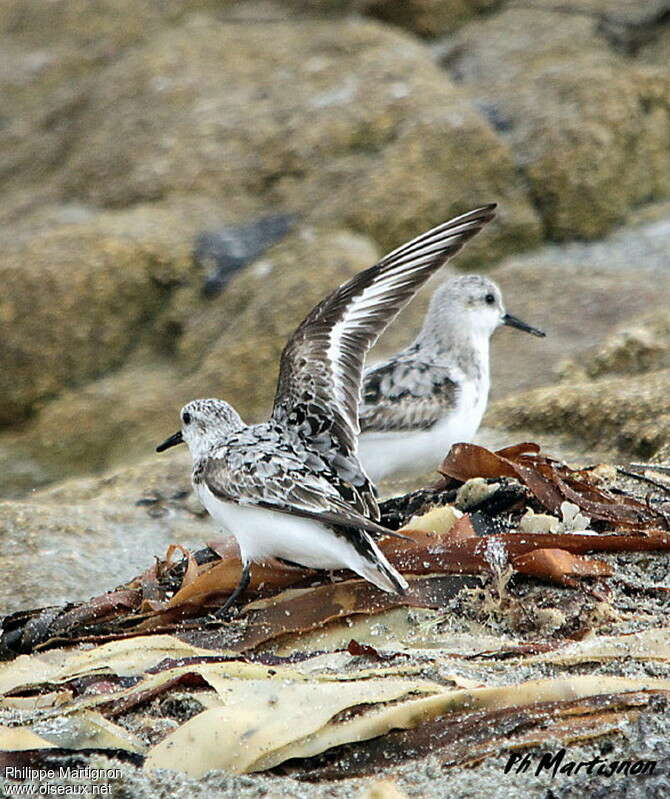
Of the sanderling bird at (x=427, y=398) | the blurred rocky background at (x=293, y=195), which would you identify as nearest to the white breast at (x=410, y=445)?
the sanderling bird at (x=427, y=398)

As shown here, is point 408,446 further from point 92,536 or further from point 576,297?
point 576,297

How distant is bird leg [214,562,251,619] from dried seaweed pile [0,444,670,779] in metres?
0.06

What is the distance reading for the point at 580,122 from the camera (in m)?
11.6

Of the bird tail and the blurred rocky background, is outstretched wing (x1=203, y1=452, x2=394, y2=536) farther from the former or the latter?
the blurred rocky background

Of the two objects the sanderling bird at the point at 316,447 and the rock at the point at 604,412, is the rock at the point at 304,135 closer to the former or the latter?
the rock at the point at 604,412

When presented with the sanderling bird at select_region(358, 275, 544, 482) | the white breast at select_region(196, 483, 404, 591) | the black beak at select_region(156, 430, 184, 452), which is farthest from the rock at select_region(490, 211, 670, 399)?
the white breast at select_region(196, 483, 404, 591)

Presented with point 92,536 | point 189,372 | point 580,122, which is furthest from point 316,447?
point 580,122

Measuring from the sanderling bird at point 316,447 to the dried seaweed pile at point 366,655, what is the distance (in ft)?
0.51

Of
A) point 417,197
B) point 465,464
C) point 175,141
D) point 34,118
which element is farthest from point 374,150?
point 465,464

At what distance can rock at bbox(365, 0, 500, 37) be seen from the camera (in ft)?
44.7

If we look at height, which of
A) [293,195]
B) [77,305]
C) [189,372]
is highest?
[293,195]

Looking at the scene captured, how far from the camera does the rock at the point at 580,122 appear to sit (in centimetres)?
1141

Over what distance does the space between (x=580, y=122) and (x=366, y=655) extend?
27.8 ft

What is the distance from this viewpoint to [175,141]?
39.9 feet
